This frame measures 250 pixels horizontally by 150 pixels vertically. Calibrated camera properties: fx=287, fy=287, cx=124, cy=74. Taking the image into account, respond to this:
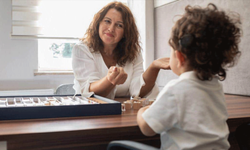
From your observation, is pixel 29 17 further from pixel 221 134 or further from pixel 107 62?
pixel 221 134

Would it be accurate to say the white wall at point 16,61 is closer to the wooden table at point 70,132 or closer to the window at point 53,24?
the window at point 53,24

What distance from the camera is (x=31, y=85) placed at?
3484mm

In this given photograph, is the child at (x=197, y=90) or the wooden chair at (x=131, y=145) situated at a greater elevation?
the child at (x=197, y=90)

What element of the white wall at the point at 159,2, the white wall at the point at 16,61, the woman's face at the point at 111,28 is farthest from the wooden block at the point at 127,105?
the white wall at the point at 16,61

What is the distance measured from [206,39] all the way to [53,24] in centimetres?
303

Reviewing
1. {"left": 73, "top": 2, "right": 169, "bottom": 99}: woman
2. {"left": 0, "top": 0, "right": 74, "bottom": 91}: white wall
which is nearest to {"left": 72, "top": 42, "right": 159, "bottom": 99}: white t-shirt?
{"left": 73, "top": 2, "right": 169, "bottom": 99}: woman

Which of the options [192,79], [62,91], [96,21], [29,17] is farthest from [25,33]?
[192,79]

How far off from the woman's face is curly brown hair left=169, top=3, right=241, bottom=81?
1.23 metres

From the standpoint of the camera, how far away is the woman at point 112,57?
1911 mm

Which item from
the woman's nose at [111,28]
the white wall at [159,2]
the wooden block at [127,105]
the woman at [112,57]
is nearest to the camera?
the wooden block at [127,105]

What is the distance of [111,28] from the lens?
206 centimetres

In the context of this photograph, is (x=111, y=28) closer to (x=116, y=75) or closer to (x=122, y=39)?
(x=122, y=39)

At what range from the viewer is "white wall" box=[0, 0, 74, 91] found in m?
3.34

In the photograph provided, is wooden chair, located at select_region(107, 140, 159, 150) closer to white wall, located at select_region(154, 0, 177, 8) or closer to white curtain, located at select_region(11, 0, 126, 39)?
white wall, located at select_region(154, 0, 177, 8)
